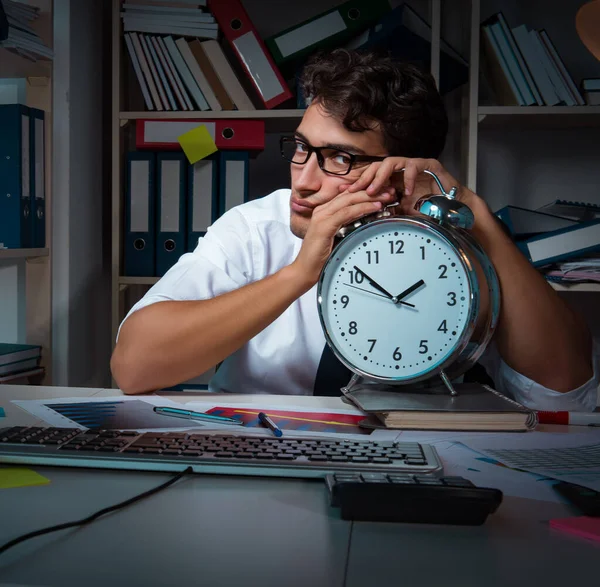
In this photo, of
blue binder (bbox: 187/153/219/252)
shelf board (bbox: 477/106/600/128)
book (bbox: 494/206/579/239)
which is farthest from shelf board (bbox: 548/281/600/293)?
blue binder (bbox: 187/153/219/252)

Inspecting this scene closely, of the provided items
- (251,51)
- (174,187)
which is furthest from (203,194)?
(251,51)

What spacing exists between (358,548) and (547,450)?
1.29 feet

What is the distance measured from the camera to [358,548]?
0.54 meters

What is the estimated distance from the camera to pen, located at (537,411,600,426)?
3.29 ft

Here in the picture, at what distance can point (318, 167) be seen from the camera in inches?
51.6

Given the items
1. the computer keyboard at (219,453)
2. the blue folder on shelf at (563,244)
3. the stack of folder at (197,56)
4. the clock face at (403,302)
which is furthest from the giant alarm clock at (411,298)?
the stack of folder at (197,56)

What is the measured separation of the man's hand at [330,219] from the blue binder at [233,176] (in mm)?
1049

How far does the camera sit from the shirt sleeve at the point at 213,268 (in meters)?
1.33

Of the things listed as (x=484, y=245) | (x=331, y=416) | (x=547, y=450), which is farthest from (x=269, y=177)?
(x=547, y=450)

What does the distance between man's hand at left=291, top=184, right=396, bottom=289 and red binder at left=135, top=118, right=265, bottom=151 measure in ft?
3.58

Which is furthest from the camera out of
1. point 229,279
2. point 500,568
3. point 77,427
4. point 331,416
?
point 229,279

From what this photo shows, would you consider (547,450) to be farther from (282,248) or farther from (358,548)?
(282,248)

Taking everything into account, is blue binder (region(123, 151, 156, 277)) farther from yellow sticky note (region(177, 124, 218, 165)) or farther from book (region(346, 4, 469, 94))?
book (region(346, 4, 469, 94))

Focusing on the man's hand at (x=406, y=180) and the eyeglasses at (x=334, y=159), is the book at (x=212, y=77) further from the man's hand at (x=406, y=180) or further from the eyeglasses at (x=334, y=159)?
the man's hand at (x=406, y=180)
